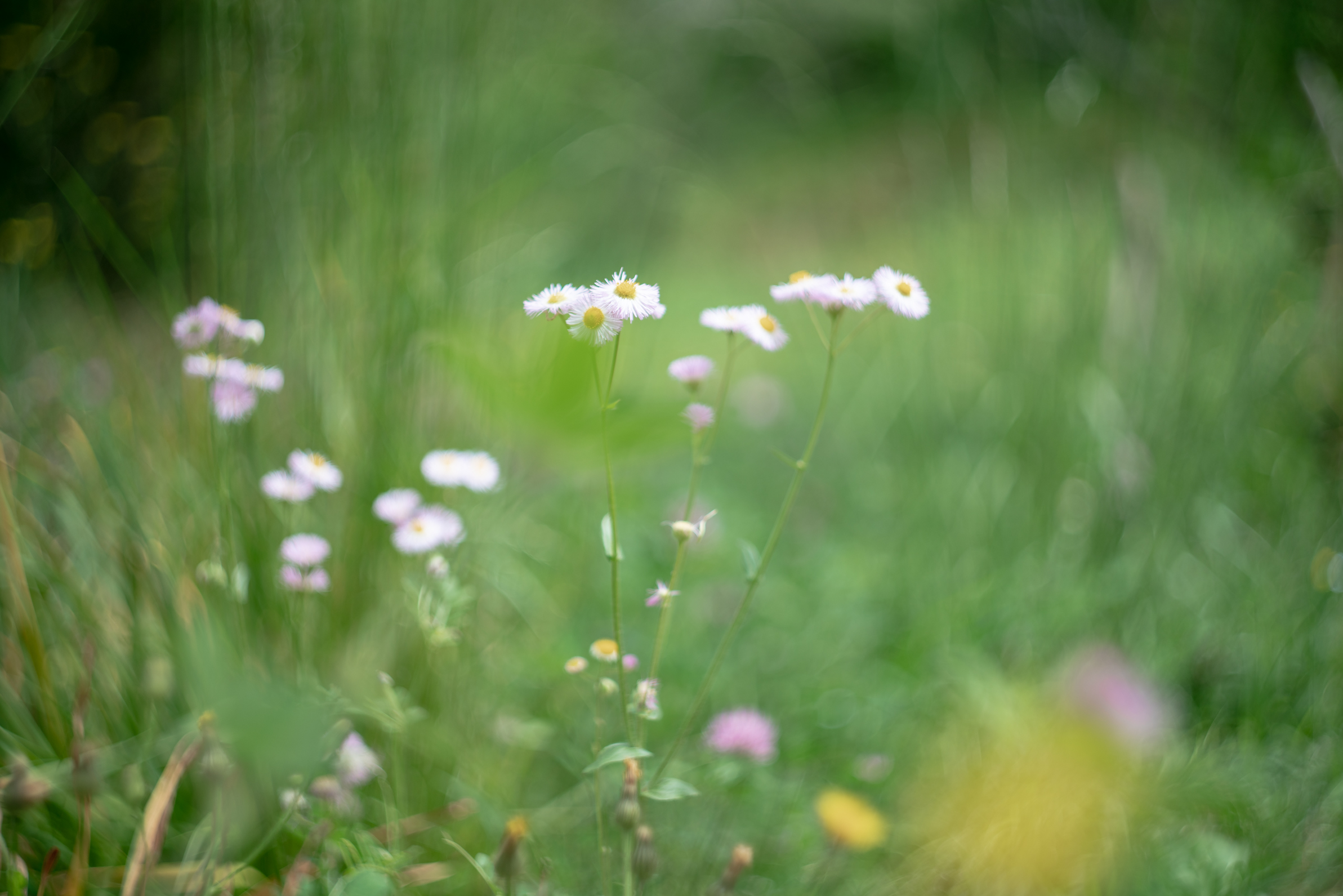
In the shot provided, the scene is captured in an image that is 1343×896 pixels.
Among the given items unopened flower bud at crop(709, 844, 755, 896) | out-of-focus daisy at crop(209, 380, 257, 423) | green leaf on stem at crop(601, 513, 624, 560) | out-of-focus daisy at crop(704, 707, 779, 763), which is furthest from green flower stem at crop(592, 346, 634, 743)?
out-of-focus daisy at crop(209, 380, 257, 423)

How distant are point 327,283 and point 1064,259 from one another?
1.32 m

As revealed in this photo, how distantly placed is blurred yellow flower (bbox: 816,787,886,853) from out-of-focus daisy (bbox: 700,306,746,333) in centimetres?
45

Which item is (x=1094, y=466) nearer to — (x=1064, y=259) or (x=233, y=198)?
(x=1064, y=259)

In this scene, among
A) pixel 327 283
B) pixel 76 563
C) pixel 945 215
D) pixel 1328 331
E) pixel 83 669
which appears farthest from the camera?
pixel 945 215

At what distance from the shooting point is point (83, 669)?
799 millimetres

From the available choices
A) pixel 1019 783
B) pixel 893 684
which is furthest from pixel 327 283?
pixel 1019 783

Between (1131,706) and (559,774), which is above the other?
(1131,706)

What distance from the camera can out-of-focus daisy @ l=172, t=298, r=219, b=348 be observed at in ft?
2.17

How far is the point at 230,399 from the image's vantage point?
2.34 feet

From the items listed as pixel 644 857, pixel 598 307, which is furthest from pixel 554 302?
pixel 644 857

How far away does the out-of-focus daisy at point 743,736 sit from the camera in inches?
30.7

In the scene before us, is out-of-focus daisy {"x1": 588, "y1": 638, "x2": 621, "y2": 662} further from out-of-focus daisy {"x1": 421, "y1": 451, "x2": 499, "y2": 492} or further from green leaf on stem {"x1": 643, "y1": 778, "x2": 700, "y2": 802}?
out-of-focus daisy {"x1": 421, "y1": 451, "x2": 499, "y2": 492}

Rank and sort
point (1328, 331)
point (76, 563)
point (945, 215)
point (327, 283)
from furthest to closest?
point (945, 215) → point (1328, 331) → point (327, 283) → point (76, 563)

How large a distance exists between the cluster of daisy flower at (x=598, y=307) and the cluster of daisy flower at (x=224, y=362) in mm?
287
